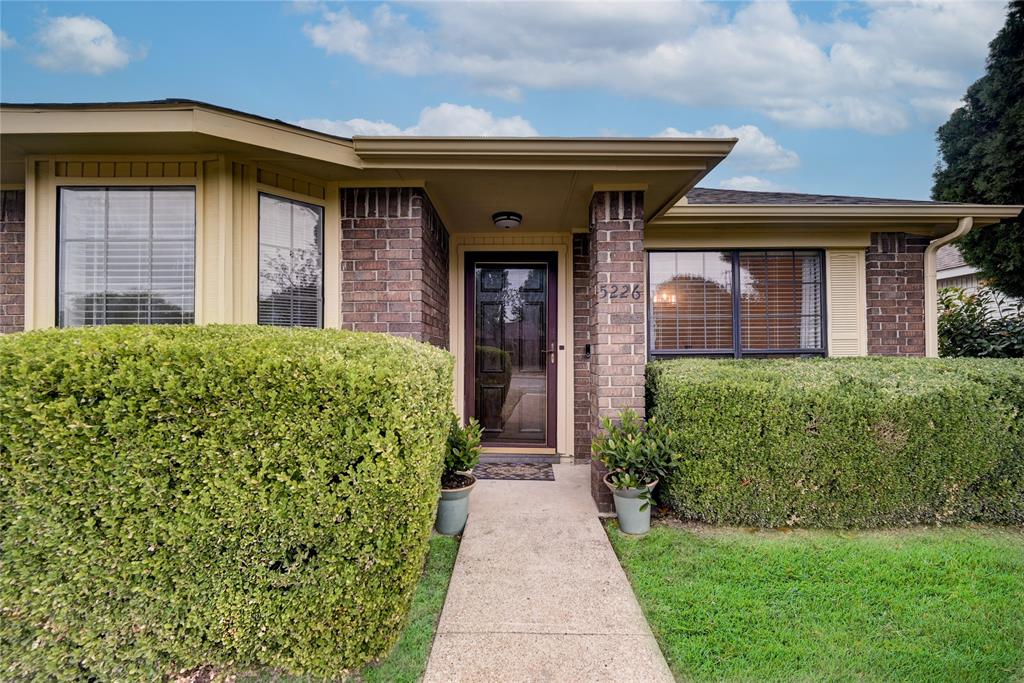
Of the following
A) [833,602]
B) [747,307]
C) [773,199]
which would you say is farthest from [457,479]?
[773,199]

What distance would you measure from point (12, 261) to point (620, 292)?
4.51 meters

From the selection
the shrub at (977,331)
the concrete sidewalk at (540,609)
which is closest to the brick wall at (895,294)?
the shrub at (977,331)

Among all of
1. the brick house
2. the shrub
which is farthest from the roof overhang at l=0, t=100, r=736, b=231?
the shrub

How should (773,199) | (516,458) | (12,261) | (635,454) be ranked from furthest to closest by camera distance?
(773,199) → (516,458) → (12,261) → (635,454)

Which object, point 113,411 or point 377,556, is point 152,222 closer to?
point 113,411

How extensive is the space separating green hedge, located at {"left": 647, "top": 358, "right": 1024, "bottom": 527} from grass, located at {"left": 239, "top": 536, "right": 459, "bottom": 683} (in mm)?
1661

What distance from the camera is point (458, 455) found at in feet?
9.98

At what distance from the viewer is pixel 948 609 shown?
6.79 feet

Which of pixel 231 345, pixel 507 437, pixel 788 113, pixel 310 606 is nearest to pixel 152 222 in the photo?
pixel 231 345

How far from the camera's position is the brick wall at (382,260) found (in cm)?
334

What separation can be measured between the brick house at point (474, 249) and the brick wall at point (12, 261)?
0.04 feet

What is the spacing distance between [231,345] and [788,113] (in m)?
15.7

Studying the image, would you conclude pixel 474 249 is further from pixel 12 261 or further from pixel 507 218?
pixel 12 261

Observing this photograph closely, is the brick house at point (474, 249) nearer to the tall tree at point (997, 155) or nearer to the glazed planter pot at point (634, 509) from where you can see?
the glazed planter pot at point (634, 509)
